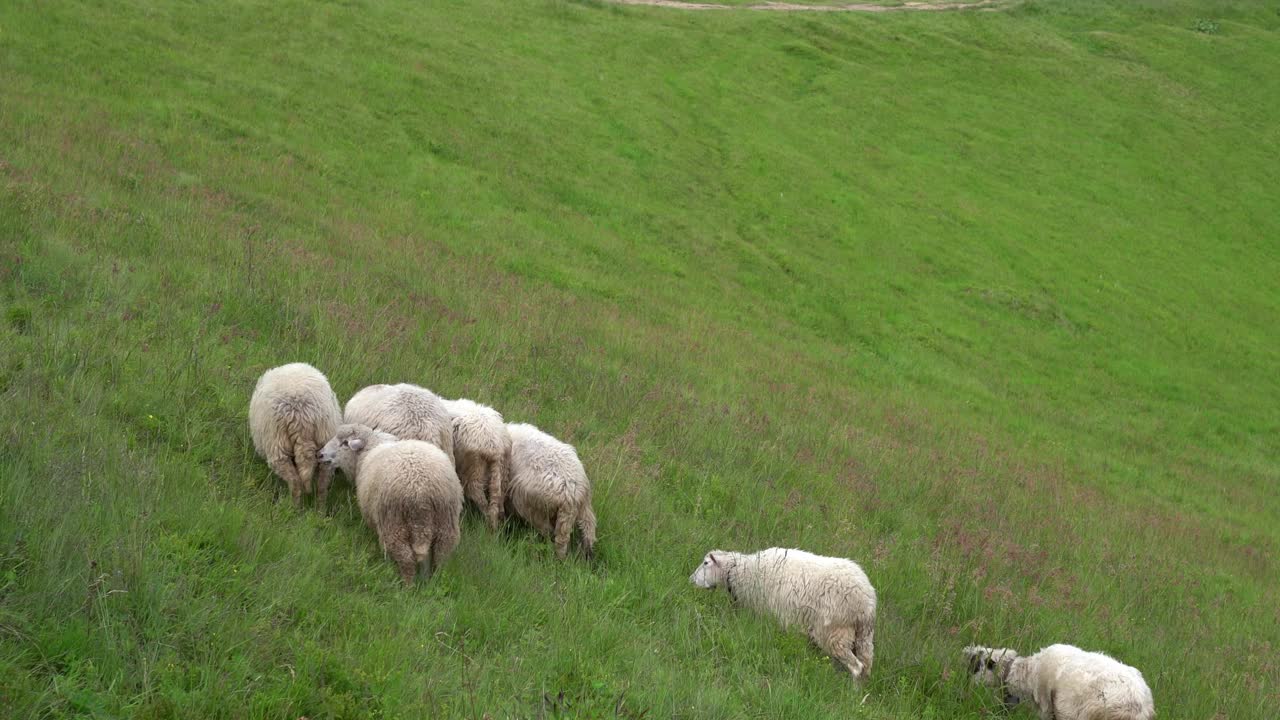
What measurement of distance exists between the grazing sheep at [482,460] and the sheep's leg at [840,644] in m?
2.87

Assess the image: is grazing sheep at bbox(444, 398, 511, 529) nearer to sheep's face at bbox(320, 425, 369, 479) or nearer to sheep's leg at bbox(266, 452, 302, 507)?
sheep's face at bbox(320, 425, 369, 479)

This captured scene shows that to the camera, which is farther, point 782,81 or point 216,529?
point 782,81

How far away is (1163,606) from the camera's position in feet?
40.5

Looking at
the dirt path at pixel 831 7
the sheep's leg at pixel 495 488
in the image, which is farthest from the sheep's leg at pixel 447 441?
the dirt path at pixel 831 7

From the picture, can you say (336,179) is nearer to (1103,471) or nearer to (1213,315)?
(1103,471)

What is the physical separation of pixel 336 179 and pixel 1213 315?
28.3 meters

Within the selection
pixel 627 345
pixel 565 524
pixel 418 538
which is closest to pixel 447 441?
pixel 565 524

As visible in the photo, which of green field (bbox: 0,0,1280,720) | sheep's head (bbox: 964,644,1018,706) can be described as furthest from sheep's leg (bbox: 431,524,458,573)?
sheep's head (bbox: 964,644,1018,706)

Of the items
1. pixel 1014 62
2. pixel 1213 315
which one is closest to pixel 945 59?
pixel 1014 62

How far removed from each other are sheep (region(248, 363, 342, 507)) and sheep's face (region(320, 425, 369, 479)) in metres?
0.12

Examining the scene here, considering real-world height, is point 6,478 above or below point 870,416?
above

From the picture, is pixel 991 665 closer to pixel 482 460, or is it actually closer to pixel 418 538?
pixel 482 460

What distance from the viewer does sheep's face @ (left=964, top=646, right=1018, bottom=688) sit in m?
8.16

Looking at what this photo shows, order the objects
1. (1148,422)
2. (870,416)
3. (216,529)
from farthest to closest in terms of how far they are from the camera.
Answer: (1148,422)
(870,416)
(216,529)
